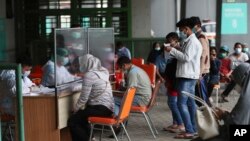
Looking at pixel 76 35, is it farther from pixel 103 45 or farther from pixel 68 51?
pixel 103 45

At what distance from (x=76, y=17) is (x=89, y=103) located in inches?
388

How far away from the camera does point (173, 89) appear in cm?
845

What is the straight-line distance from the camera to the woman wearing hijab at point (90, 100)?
680 centimetres

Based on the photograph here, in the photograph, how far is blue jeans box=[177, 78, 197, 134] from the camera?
26.0 ft

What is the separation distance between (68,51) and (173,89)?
2002mm

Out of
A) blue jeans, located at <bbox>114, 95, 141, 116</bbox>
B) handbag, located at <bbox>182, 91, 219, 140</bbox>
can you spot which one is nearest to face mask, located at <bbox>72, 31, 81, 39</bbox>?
blue jeans, located at <bbox>114, 95, 141, 116</bbox>

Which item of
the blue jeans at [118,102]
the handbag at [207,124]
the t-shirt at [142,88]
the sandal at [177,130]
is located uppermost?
the handbag at [207,124]

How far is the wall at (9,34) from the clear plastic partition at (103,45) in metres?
6.74

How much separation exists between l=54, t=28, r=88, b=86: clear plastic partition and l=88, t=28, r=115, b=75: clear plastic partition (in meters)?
0.21

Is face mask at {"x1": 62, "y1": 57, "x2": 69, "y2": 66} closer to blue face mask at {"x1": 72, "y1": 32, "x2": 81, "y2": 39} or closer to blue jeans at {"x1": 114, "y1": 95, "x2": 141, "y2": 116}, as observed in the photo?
blue face mask at {"x1": 72, "y1": 32, "x2": 81, "y2": 39}

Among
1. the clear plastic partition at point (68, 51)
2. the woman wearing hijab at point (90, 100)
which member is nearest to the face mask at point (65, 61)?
the clear plastic partition at point (68, 51)

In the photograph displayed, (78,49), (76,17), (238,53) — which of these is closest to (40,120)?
(78,49)

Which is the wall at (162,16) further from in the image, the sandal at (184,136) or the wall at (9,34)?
the sandal at (184,136)

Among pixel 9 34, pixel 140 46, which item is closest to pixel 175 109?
pixel 140 46
